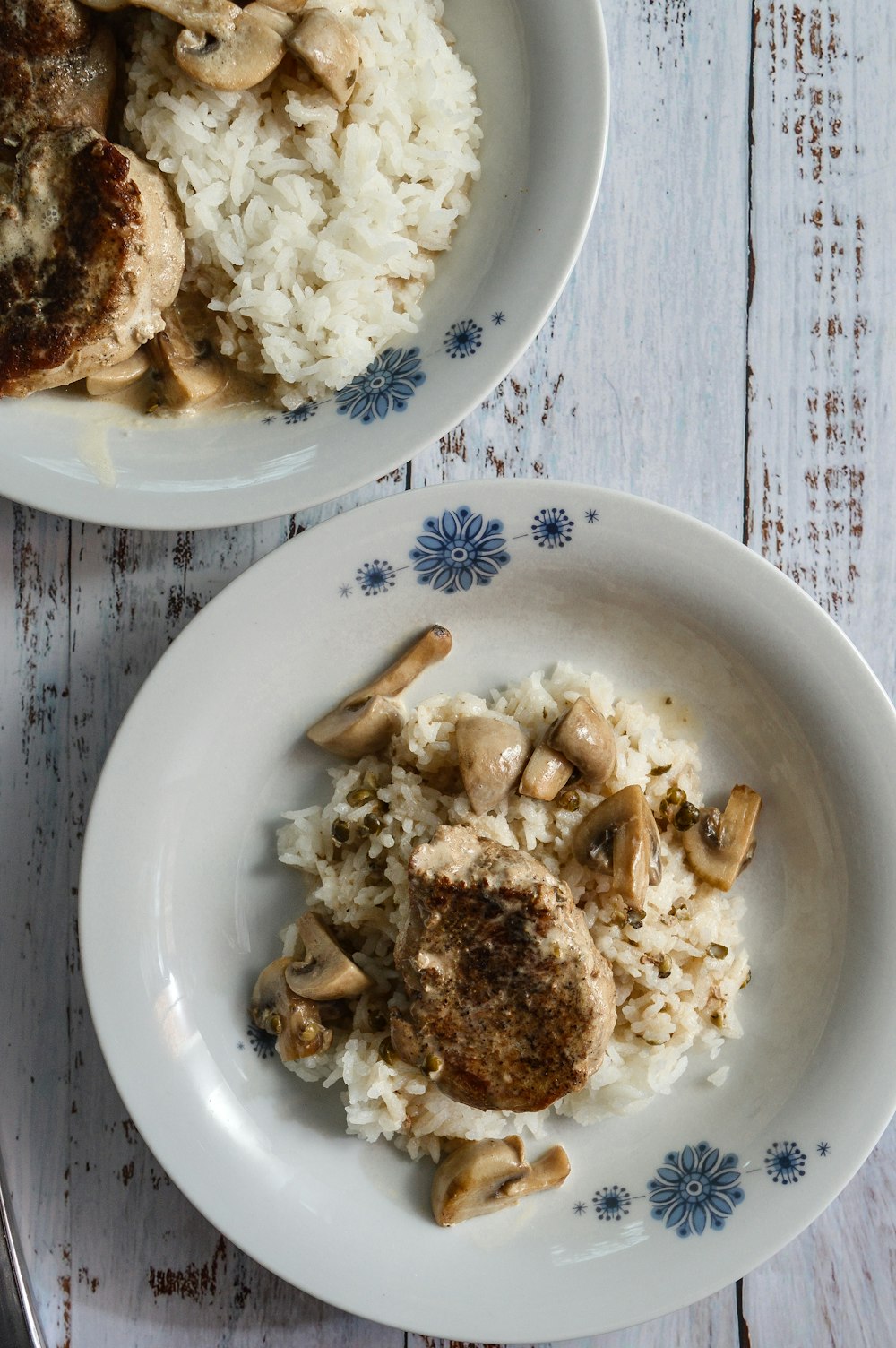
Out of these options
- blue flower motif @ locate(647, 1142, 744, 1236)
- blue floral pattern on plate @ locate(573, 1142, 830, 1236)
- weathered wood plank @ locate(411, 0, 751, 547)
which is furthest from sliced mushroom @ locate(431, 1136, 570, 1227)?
weathered wood plank @ locate(411, 0, 751, 547)

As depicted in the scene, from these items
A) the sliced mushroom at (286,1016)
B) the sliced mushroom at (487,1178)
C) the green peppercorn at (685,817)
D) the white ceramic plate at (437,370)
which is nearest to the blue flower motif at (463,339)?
the white ceramic plate at (437,370)

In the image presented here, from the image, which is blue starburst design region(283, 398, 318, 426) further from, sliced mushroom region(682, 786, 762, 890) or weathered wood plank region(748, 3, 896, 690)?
sliced mushroom region(682, 786, 762, 890)

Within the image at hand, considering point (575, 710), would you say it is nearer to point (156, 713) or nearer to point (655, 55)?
point (156, 713)

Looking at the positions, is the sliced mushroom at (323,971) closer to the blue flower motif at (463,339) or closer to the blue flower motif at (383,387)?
the blue flower motif at (383,387)

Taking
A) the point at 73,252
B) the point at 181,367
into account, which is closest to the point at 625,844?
the point at 181,367

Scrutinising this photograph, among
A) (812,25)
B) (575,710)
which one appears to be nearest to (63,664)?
(575,710)
